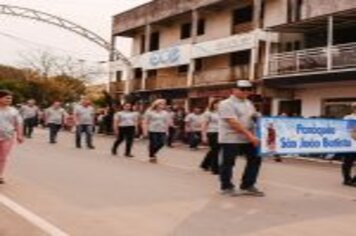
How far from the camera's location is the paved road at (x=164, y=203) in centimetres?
916

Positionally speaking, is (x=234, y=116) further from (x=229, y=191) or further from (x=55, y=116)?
(x=55, y=116)

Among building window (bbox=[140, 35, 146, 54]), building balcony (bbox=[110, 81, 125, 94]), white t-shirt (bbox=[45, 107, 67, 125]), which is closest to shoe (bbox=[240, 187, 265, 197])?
white t-shirt (bbox=[45, 107, 67, 125])

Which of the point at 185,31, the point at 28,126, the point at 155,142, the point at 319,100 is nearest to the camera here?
the point at 155,142

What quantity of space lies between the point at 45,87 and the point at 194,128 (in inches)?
1798

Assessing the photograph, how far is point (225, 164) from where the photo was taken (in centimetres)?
1259

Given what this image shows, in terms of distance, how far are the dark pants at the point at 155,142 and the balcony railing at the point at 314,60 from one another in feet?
40.5

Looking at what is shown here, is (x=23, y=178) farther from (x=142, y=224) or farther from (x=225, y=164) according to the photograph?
(x=142, y=224)

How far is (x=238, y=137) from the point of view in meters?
12.5

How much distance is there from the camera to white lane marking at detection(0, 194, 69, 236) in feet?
28.6

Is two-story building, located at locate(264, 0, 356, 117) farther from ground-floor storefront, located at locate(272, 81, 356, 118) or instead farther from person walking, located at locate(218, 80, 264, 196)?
person walking, located at locate(218, 80, 264, 196)

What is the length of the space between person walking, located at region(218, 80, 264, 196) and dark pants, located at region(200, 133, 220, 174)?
4.25 meters

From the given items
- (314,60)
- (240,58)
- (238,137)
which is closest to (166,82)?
(240,58)

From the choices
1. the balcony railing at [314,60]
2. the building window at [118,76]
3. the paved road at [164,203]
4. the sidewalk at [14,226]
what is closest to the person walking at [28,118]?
the balcony railing at [314,60]

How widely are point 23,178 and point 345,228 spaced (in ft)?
21.9
